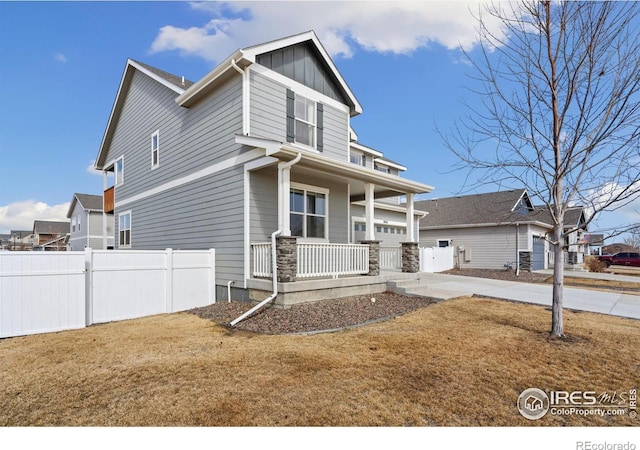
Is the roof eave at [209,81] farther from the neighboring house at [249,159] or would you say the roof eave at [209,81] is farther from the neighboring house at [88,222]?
the neighboring house at [88,222]

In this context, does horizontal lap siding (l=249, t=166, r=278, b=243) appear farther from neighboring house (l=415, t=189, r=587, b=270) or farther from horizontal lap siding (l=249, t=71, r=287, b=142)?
neighboring house (l=415, t=189, r=587, b=270)

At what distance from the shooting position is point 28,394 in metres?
3.59

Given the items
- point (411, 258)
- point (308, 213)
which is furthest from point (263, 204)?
point (411, 258)

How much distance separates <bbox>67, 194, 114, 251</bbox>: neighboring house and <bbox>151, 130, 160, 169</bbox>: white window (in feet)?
62.2

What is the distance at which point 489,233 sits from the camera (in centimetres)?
2064

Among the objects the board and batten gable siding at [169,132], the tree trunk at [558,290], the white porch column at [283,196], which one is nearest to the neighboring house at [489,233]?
the tree trunk at [558,290]

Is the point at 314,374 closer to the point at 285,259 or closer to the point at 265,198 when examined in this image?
the point at 285,259

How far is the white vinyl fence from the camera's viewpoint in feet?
20.6

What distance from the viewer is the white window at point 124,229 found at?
578 inches

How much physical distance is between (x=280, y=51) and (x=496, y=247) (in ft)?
57.8

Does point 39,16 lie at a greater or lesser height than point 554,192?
greater

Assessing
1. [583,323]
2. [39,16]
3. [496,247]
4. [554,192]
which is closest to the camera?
[554,192]

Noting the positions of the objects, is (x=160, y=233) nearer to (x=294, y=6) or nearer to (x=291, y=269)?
(x=291, y=269)
